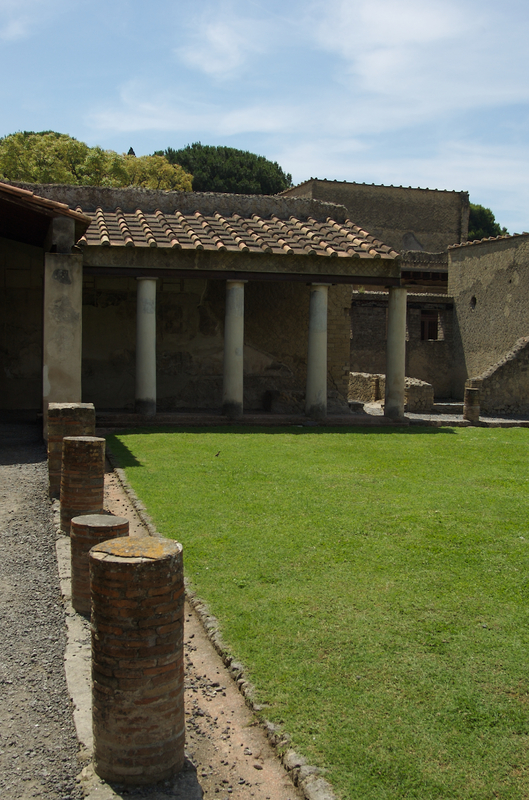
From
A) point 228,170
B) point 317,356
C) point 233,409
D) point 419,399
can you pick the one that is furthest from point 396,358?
point 228,170

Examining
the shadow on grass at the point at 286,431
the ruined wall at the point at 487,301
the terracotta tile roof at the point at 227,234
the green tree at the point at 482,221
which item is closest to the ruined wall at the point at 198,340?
the terracotta tile roof at the point at 227,234

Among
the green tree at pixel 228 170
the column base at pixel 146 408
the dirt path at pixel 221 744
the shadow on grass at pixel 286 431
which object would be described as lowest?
the dirt path at pixel 221 744

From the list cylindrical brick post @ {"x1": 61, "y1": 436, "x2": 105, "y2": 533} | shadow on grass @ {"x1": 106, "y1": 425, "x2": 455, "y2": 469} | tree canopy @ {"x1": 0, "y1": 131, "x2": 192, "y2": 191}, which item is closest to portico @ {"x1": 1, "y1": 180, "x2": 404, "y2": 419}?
shadow on grass @ {"x1": 106, "y1": 425, "x2": 455, "y2": 469}

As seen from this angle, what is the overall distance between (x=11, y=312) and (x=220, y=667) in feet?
35.9

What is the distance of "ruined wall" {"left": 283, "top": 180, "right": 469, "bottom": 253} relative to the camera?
3059 centimetres

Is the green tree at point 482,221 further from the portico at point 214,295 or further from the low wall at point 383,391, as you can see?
the portico at point 214,295

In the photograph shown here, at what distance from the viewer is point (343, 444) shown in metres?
10.4

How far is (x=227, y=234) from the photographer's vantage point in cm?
1292

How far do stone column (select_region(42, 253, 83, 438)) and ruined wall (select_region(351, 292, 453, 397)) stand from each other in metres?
11.9

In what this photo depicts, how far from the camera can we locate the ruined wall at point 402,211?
3059 cm

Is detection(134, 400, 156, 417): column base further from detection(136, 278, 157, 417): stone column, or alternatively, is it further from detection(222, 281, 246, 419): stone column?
detection(222, 281, 246, 419): stone column

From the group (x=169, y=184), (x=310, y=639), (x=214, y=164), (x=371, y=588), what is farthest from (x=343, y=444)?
(x=214, y=164)

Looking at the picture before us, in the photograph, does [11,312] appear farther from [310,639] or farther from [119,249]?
[310,639]

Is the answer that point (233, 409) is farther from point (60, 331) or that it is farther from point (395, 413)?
point (60, 331)
